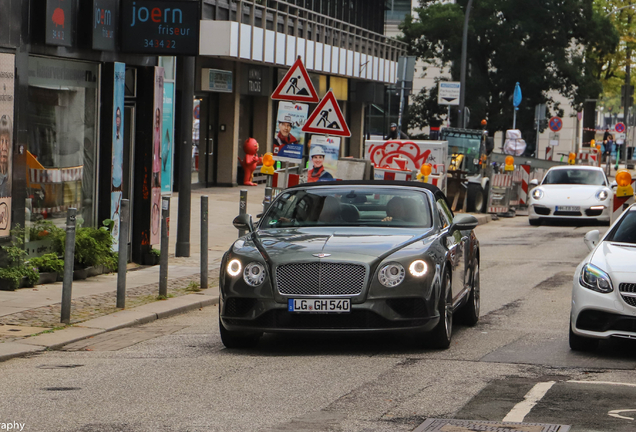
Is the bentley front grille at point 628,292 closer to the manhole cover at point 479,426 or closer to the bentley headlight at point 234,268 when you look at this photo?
the manhole cover at point 479,426

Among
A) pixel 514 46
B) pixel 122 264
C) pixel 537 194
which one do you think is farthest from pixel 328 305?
pixel 514 46

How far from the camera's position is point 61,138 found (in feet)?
45.5

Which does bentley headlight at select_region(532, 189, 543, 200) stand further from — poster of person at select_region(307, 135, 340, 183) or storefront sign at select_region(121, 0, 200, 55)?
storefront sign at select_region(121, 0, 200, 55)

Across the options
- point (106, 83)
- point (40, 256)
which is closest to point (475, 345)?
point (40, 256)

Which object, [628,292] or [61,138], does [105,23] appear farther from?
[628,292]

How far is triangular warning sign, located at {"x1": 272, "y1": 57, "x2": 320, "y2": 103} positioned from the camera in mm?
15219

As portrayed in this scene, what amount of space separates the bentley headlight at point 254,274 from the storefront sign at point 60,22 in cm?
518

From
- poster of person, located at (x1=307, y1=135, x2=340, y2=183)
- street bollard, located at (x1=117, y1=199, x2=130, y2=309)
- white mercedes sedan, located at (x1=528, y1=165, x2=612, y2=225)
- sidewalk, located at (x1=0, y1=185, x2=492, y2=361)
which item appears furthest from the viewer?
white mercedes sedan, located at (x1=528, y1=165, x2=612, y2=225)

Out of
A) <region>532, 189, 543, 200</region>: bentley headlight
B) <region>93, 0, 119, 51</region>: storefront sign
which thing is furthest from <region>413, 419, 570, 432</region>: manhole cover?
<region>532, 189, 543, 200</region>: bentley headlight

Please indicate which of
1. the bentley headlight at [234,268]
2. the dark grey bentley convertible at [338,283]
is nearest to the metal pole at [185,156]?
the dark grey bentley convertible at [338,283]

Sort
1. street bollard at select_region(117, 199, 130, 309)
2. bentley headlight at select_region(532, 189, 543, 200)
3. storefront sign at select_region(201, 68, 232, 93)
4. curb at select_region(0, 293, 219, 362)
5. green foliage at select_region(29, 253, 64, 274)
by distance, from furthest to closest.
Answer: storefront sign at select_region(201, 68, 232, 93), bentley headlight at select_region(532, 189, 543, 200), green foliage at select_region(29, 253, 64, 274), street bollard at select_region(117, 199, 130, 309), curb at select_region(0, 293, 219, 362)

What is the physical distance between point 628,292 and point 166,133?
9386 millimetres

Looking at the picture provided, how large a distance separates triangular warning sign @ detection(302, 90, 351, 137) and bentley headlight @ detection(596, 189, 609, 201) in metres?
11.1

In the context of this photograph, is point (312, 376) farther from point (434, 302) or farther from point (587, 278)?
point (587, 278)
